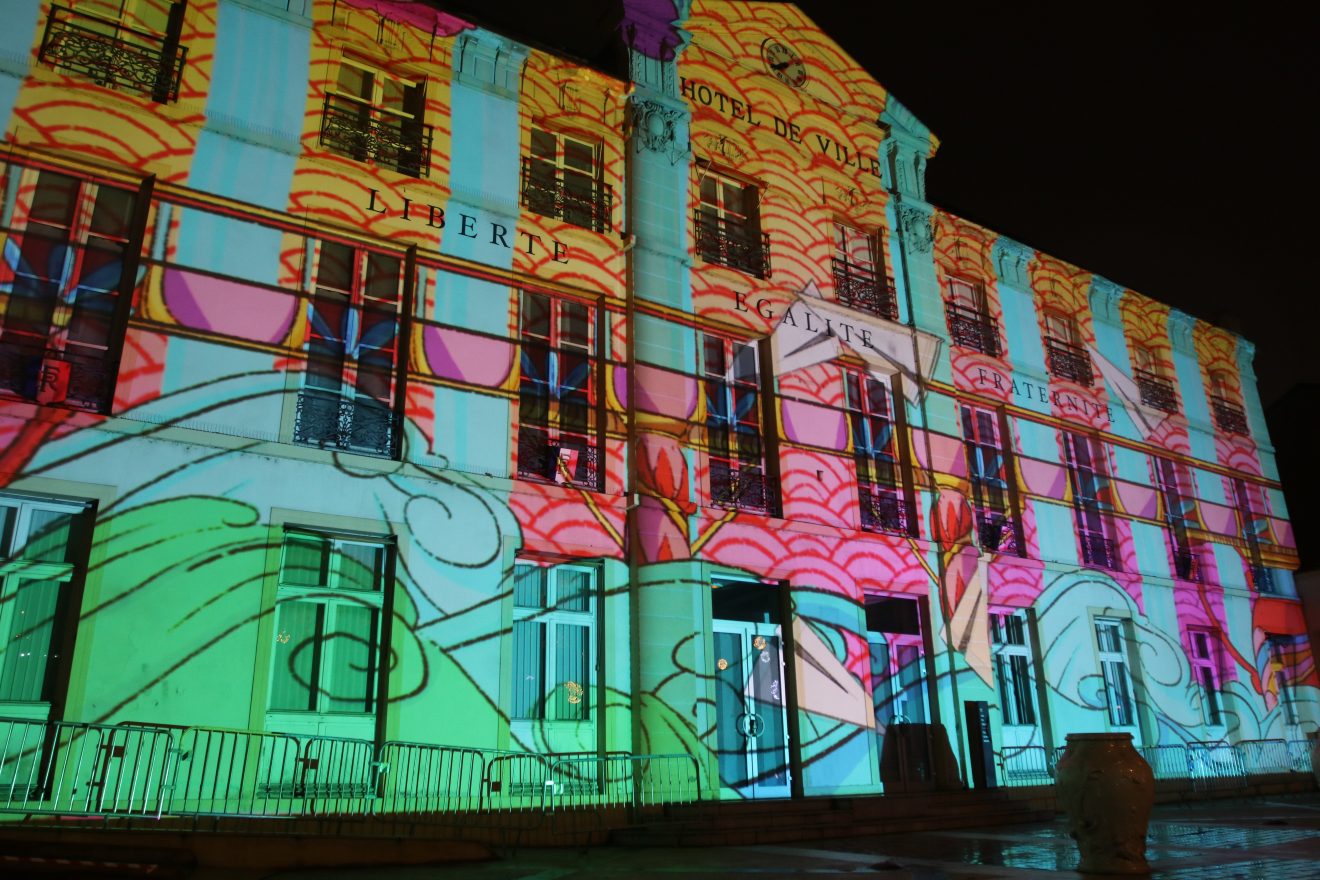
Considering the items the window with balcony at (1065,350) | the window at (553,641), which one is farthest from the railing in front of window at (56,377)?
the window with balcony at (1065,350)

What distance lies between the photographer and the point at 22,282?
9430 millimetres

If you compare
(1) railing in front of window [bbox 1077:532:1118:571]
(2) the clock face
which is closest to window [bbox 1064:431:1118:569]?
(1) railing in front of window [bbox 1077:532:1118:571]

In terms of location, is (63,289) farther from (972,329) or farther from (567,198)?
(972,329)

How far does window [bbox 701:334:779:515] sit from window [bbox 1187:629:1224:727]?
30.2 ft

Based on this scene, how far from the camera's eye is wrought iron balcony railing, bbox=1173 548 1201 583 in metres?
18.1

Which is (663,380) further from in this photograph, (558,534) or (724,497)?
(558,534)

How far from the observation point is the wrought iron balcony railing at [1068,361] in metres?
17.9

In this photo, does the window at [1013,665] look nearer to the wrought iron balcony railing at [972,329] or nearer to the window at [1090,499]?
the window at [1090,499]

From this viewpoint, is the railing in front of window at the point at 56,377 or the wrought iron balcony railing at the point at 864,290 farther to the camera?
the wrought iron balcony railing at the point at 864,290

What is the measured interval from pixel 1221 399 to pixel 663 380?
14073 millimetres

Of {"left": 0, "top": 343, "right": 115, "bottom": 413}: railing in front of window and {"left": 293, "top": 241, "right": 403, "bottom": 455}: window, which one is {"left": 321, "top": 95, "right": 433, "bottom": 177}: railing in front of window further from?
{"left": 0, "top": 343, "right": 115, "bottom": 413}: railing in front of window

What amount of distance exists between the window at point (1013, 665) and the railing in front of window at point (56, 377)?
1193 centimetres

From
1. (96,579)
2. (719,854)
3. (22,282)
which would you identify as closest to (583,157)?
(22,282)

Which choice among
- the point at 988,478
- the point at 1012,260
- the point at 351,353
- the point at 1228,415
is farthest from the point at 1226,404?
the point at 351,353
